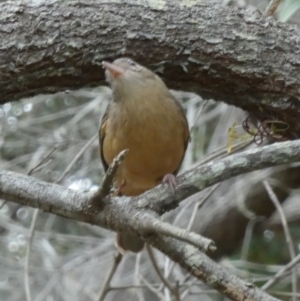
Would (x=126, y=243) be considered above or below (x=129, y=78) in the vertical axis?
below

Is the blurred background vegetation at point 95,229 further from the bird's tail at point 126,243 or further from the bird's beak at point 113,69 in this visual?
the bird's beak at point 113,69

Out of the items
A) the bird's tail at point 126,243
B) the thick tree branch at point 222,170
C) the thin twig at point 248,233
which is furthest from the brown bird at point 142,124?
the thin twig at point 248,233

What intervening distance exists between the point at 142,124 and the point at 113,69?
9.4 inches

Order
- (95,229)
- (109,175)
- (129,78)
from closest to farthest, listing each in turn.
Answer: (109,175)
(129,78)
(95,229)

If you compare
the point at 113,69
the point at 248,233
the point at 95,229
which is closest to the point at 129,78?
the point at 113,69

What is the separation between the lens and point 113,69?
96.6 inches

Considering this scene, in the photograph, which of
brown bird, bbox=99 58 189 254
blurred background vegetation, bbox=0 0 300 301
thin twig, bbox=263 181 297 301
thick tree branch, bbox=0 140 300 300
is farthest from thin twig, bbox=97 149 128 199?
blurred background vegetation, bbox=0 0 300 301

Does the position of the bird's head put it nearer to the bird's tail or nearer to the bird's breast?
the bird's breast

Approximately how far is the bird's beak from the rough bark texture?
124mm

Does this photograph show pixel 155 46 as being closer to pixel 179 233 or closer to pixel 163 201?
pixel 163 201

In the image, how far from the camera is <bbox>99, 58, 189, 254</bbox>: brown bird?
2521 mm

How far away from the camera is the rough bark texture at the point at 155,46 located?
2.51m

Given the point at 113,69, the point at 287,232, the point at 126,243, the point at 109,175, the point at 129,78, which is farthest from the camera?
the point at 287,232

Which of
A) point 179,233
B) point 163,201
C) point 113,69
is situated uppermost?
point 113,69
